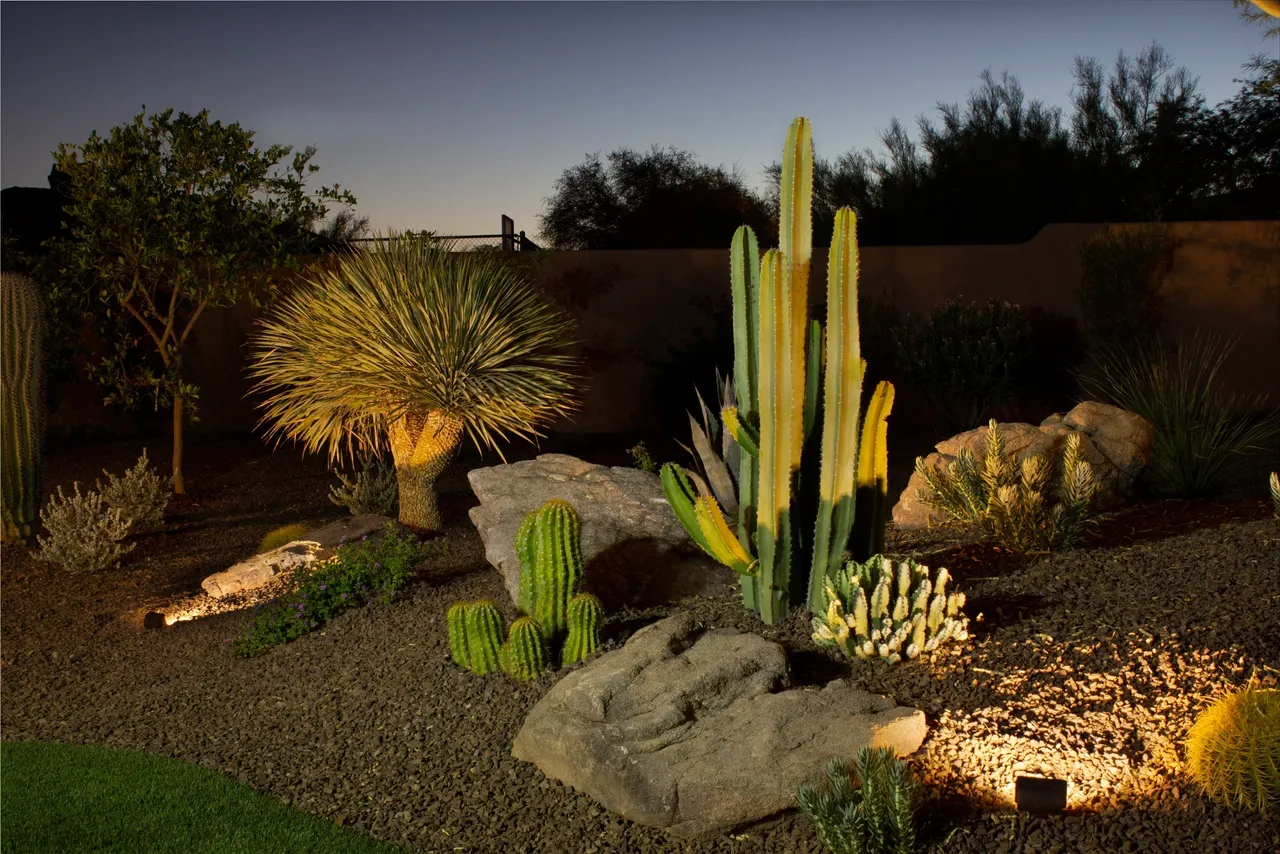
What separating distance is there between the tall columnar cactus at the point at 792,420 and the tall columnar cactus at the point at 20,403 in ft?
19.0

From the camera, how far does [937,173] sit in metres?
21.3

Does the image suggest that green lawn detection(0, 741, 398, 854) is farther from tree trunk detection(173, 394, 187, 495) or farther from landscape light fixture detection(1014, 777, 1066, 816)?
tree trunk detection(173, 394, 187, 495)

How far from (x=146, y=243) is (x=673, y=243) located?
12.3 metres

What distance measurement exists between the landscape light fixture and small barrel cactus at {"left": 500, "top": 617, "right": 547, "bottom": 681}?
7.34 ft

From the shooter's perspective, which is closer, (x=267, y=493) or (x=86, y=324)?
(x=267, y=493)

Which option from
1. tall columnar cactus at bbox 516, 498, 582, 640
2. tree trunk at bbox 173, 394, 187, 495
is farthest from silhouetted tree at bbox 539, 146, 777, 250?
tall columnar cactus at bbox 516, 498, 582, 640

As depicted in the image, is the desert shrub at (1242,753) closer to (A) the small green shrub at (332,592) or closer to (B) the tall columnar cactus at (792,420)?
(B) the tall columnar cactus at (792,420)

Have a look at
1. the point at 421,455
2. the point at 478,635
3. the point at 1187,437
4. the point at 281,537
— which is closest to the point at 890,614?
the point at 478,635

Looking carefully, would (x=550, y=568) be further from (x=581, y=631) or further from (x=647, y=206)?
(x=647, y=206)

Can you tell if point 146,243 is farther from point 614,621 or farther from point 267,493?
point 614,621

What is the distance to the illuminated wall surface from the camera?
582 inches

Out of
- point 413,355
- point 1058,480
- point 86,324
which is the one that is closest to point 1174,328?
point 1058,480

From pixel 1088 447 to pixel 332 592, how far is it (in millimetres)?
4809

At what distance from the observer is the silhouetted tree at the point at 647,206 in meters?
21.7
